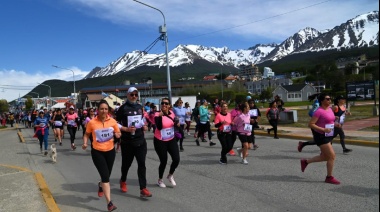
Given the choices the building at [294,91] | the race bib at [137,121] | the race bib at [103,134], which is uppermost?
the building at [294,91]

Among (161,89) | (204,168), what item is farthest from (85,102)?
(204,168)

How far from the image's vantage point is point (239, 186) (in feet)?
21.4

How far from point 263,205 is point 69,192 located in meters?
3.70

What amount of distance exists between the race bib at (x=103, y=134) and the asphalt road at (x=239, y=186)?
1.11 meters

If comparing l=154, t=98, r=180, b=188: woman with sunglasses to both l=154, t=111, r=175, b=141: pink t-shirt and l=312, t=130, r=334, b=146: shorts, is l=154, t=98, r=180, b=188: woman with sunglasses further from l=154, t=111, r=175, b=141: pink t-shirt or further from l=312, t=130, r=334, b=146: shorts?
l=312, t=130, r=334, b=146: shorts

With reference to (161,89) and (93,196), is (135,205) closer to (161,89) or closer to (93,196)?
(93,196)

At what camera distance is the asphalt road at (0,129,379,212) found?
17.5ft

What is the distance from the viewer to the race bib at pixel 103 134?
17.9 feet

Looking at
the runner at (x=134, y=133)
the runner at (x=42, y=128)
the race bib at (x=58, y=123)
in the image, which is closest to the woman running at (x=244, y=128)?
the runner at (x=134, y=133)

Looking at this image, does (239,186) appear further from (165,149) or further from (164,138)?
(164,138)

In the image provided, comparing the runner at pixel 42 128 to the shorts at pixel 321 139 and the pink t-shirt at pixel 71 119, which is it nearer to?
the pink t-shirt at pixel 71 119

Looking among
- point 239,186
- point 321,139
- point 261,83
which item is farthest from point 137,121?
point 261,83

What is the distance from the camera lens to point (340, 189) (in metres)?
5.90

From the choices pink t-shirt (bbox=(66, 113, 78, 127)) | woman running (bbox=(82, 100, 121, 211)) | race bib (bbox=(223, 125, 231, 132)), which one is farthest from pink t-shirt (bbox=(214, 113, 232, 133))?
pink t-shirt (bbox=(66, 113, 78, 127))
